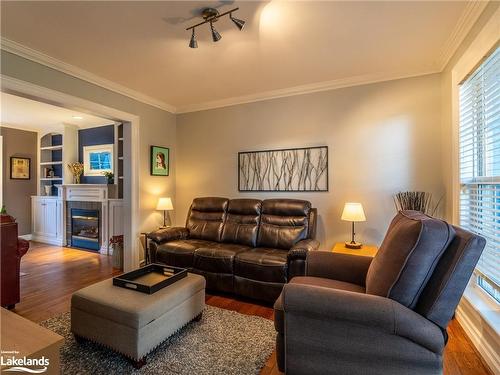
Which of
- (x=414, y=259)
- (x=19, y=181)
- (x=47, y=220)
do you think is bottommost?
(x=47, y=220)

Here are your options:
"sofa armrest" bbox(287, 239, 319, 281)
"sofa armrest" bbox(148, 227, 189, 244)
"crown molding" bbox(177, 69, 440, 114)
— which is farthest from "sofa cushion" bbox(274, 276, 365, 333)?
"crown molding" bbox(177, 69, 440, 114)

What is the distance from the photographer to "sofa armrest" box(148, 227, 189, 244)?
3107 mm

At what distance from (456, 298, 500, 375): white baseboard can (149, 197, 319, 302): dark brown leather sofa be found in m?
1.29

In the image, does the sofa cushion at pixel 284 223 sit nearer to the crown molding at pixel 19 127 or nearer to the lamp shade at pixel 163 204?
the lamp shade at pixel 163 204

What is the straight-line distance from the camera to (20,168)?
215 inches

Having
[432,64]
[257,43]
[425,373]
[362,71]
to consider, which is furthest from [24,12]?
[432,64]

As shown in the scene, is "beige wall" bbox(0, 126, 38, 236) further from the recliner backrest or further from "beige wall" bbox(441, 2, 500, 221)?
"beige wall" bbox(441, 2, 500, 221)

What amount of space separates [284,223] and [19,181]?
5.98 m

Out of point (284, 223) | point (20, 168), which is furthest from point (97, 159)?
point (284, 223)

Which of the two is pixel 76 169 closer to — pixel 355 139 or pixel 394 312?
pixel 355 139

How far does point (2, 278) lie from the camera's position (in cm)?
234

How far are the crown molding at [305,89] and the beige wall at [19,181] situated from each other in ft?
13.2

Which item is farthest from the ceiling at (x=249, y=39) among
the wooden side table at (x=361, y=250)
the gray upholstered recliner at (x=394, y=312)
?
the wooden side table at (x=361, y=250)

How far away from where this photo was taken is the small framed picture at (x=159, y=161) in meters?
3.80
